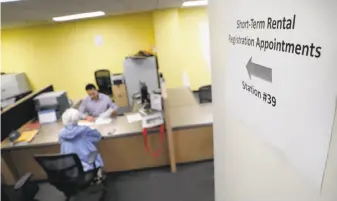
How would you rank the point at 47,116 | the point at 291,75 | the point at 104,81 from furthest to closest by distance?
the point at 104,81 < the point at 47,116 < the point at 291,75

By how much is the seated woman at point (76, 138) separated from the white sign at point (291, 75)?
2135 millimetres

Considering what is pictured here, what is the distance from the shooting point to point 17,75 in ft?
20.4

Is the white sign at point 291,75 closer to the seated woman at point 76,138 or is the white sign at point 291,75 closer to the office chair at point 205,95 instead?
the seated woman at point 76,138

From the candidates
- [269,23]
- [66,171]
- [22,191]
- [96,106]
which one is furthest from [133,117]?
[269,23]

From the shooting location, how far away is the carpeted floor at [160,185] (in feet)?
9.61

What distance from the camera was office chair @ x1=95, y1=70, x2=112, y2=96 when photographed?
20.5ft

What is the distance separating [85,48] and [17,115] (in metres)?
3.35

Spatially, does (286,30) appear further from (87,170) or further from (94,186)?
(94,186)

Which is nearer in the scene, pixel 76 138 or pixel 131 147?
pixel 76 138

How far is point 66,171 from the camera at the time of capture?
2.49 m

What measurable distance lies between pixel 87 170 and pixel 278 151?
2389 millimetres

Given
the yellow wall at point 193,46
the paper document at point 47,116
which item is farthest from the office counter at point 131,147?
the yellow wall at point 193,46

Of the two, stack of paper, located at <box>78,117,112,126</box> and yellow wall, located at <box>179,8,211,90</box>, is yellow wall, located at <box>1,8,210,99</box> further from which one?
stack of paper, located at <box>78,117,112,126</box>

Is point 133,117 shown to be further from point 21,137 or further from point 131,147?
point 21,137
